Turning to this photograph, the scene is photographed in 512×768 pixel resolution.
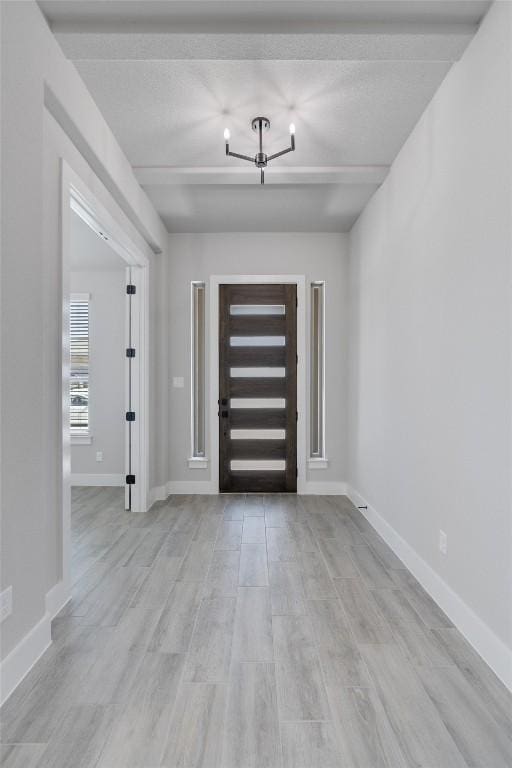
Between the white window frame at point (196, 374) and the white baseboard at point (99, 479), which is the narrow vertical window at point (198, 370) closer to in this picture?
the white window frame at point (196, 374)

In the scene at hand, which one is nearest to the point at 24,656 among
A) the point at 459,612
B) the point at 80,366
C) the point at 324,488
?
the point at 459,612

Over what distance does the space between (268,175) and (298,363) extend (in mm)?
2078

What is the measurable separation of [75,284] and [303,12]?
14.3ft

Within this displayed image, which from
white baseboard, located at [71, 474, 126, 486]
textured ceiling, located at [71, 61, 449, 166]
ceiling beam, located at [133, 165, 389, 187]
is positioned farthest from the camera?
white baseboard, located at [71, 474, 126, 486]

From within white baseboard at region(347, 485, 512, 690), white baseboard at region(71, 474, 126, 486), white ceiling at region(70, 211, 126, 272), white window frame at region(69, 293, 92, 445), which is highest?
white ceiling at region(70, 211, 126, 272)

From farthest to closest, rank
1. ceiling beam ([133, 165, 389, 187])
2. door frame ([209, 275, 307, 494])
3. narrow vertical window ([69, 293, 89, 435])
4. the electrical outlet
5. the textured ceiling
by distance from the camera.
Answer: narrow vertical window ([69, 293, 89, 435]), door frame ([209, 275, 307, 494]), ceiling beam ([133, 165, 389, 187]), the textured ceiling, the electrical outlet

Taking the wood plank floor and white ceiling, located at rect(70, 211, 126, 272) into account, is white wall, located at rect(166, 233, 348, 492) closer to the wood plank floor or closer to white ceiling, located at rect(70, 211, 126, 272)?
white ceiling, located at rect(70, 211, 126, 272)

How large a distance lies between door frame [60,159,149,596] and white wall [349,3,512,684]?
2056 millimetres

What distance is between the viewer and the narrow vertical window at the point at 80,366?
5.77 meters

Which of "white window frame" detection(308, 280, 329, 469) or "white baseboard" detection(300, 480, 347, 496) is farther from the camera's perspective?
"white window frame" detection(308, 280, 329, 469)

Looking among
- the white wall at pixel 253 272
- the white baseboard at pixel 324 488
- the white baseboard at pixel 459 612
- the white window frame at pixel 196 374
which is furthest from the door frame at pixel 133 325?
the white baseboard at pixel 459 612

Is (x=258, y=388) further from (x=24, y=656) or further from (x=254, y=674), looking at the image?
(x=24, y=656)

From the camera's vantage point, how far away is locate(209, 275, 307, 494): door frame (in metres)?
5.08

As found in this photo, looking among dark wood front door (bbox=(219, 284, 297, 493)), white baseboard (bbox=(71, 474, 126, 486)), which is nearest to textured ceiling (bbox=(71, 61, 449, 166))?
dark wood front door (bbox=(219, 284, 297, 493))
